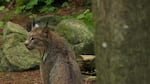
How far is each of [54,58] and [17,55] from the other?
3157 millimetres

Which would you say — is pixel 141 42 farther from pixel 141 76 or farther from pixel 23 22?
pixel 23 22

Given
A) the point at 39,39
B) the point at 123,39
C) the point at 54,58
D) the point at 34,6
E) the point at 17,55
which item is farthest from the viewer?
the point at 34,6

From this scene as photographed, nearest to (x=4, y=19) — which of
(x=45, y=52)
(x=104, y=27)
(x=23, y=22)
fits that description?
(x=23, y=22)

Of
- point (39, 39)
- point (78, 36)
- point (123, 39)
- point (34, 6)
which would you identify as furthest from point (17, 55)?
point (34, 6)

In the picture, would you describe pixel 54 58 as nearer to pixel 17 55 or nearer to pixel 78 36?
pixel 17 55

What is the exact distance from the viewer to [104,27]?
11.1ft

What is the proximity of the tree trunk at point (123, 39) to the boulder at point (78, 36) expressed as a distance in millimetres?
6202

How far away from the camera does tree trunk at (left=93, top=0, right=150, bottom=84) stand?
3.32 m

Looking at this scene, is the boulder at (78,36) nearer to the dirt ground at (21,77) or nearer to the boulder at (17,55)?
the boulder at (17,55)

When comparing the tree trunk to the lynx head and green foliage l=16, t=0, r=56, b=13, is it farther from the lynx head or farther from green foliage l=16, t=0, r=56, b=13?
green foliage l=16, t=0, r=56, b=13

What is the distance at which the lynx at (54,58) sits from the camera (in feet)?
21.1

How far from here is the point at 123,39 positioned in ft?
11.0

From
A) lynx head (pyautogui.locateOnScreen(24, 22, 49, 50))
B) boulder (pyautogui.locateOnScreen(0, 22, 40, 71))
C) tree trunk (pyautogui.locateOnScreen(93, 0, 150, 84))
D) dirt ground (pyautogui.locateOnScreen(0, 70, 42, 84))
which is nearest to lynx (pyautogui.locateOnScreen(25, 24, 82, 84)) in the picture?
lynx head (pyautogui.locateOnScreen(24, 22, 49, 50))

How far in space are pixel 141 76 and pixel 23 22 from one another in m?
12.4
